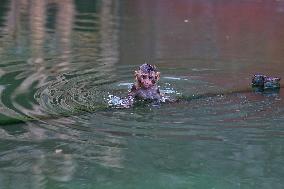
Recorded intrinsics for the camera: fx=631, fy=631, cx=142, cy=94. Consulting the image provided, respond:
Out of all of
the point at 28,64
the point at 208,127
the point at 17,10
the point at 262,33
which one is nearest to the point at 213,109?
the point at 208,127

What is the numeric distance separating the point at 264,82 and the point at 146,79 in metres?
1.55

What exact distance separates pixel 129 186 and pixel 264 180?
92 cm

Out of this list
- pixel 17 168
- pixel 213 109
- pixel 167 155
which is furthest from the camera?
pixel 213 109

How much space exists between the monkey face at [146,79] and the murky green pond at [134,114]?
31cm

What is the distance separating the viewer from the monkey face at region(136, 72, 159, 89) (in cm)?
638

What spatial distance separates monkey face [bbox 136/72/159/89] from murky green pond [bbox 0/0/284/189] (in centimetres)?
31

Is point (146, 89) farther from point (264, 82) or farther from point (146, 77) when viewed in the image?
point (264, 82)

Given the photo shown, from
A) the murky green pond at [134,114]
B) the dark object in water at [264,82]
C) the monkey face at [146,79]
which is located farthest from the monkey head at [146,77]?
the dark object in water at [264,82]

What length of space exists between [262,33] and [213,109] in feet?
22.5

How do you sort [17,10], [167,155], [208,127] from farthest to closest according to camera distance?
[17,10], [208,127], [167,155]

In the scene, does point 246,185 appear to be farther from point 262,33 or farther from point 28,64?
point 262,33

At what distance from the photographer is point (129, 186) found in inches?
162

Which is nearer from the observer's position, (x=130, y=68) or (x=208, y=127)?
(x=208, y=127)

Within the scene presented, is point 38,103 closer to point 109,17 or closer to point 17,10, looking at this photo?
point 109,17
